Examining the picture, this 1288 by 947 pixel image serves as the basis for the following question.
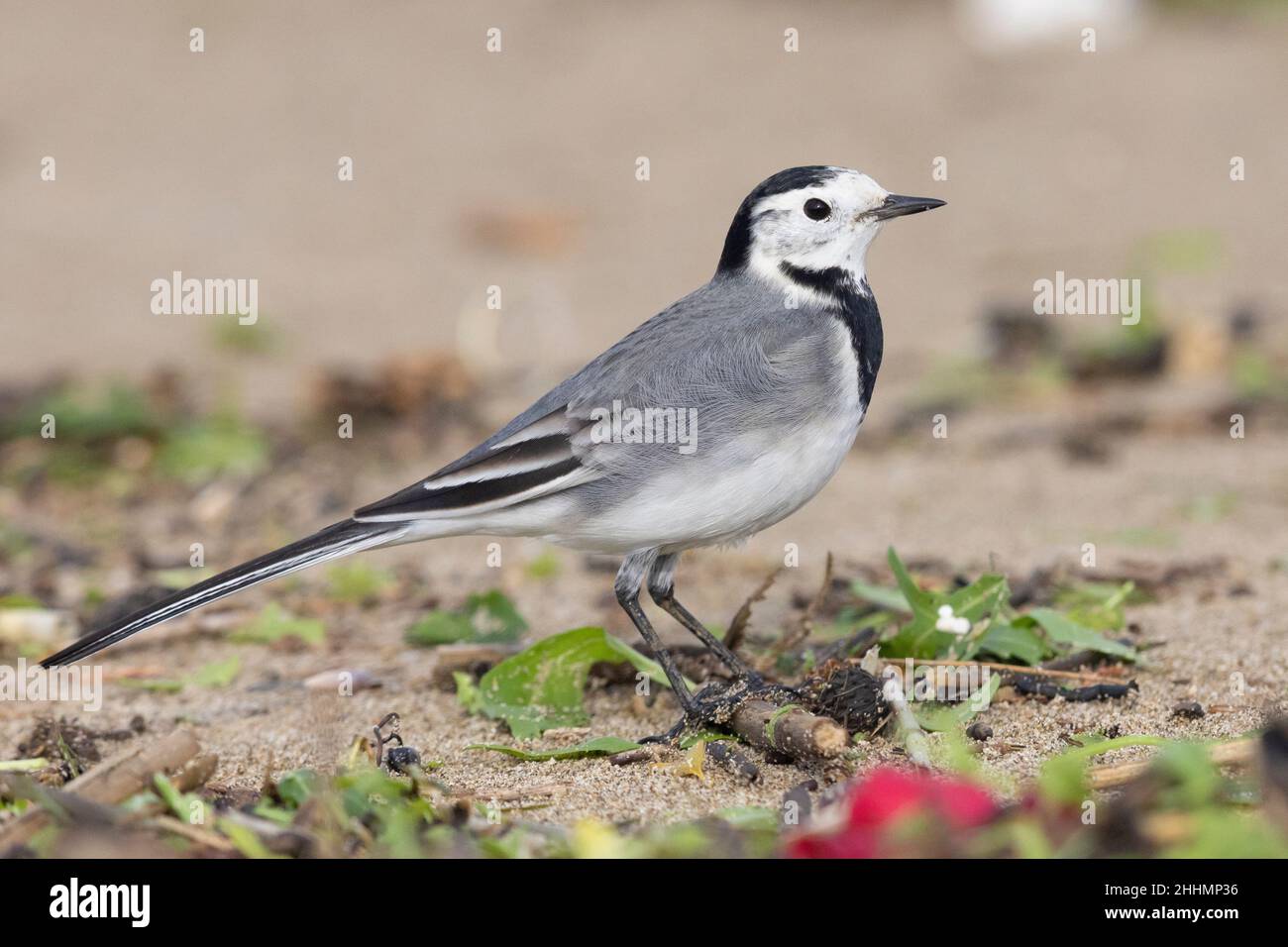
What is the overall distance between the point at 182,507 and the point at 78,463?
94 cm

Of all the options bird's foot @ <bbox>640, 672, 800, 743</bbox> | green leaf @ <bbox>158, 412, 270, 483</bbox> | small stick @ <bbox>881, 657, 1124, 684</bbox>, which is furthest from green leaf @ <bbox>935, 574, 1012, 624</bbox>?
green leaf @ <bbox>158, 412, 270, 483</bbox>

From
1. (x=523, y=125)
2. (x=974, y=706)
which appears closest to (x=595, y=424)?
(x=974, y=706)

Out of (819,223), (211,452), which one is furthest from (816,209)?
(211,452)

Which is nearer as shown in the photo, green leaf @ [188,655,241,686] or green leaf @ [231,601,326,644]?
green leaf @ [188,655,241,686]

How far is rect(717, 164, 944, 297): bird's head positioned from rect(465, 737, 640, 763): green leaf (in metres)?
1.83

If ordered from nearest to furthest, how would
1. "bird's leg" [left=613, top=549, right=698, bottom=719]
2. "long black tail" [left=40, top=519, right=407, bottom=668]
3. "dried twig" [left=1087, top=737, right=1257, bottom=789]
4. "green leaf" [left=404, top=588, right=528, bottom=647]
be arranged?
1. "dried twig" [left=1087, top=737, right=1257, bottom=789]
2. "long black tail" [left=40, top=519, right=407, bottom=668]
3. "bird's leg" [left=613, top=549, right=698, bottom=719]
4. "green leaf" [left=404, top=588, right=528, bottom=647]

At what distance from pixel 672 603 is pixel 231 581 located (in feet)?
5.06

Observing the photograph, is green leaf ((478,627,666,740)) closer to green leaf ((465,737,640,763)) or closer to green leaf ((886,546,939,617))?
green leaf ((465,737,640,763))

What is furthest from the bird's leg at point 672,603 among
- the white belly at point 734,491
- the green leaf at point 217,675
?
the green leaf at point 217,675

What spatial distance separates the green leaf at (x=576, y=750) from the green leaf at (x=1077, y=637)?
145 centimetres

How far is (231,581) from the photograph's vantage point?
4637mm

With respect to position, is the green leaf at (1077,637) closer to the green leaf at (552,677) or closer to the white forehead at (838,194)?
the green leaf at (552,677)

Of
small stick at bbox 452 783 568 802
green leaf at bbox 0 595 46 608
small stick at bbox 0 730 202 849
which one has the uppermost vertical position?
green leaf at bbox 0 595 46 608

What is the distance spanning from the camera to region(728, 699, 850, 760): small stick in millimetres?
4020
